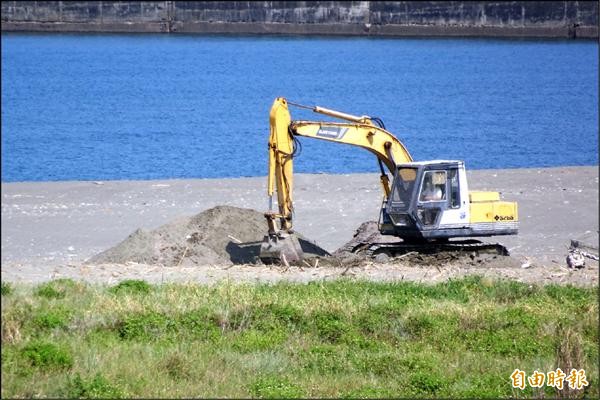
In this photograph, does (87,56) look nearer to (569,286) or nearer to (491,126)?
(491,126)

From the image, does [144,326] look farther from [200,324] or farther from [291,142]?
[291,142]

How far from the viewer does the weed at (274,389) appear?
10.9 meters

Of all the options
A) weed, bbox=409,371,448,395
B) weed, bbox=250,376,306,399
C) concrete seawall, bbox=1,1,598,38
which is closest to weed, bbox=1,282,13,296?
weed, bbox=250,376,306,399

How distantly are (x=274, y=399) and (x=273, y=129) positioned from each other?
24.3 ft

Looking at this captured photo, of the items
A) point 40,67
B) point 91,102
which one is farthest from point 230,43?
point 91,102

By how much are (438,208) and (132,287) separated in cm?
541

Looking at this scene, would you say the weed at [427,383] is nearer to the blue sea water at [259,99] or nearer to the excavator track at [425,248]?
the excavator track at [425,248]

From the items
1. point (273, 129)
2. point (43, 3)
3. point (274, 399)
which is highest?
point (43, 3)

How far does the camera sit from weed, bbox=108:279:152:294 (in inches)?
573

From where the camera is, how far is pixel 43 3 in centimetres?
7462

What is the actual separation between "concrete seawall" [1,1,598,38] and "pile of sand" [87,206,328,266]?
5757 cm

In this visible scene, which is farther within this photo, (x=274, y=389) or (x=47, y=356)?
(x=47, y=356)

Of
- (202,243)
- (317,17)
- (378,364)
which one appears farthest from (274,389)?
(317,17)

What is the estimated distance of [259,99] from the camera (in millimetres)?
56469
